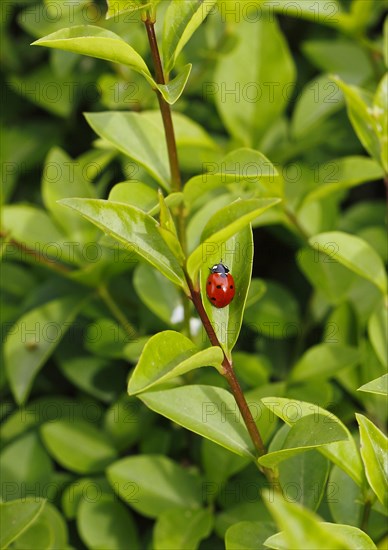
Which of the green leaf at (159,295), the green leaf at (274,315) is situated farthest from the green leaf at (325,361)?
the green leaf at (159,295)

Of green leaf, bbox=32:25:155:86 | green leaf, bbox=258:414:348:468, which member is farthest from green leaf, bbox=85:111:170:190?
green leaf, bbox=258:414:348:468

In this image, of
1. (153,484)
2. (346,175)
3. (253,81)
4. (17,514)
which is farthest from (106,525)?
(253,81)

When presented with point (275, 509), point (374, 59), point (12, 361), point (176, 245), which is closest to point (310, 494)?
point (176, 245)

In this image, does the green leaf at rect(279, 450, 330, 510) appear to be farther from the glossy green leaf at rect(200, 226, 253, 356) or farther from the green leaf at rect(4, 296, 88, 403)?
the green leaf at rect(4, 296, 88, 403)

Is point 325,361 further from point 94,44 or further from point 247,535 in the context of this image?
point 94,44

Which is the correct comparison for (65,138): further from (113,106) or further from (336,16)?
(336,16)

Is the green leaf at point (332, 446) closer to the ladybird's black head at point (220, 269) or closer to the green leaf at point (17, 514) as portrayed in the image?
the ladybird's black head at point (220, 269)
